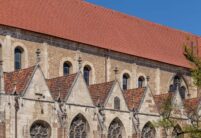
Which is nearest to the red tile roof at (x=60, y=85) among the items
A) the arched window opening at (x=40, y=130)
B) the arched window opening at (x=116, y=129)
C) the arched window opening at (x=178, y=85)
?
the arched window opening at (x=40, y=130)

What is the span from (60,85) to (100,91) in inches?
120

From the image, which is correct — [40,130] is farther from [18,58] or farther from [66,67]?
[66,67]

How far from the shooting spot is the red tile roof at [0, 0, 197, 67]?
117 ft

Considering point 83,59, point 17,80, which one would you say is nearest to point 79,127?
point 17,80

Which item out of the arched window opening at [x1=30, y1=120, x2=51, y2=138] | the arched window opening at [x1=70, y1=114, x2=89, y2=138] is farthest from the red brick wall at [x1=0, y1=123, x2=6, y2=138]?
the arched window opening at [x1=70, y1=114, x2=89, y2=138]

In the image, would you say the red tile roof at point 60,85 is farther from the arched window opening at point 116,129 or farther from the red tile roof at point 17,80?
the arched window opening at point 116,129

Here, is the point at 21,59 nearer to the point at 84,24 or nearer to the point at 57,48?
the point at 57,48

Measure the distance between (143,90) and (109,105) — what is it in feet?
12.2

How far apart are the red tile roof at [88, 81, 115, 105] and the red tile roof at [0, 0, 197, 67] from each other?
3.93m

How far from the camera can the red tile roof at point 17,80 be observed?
2925cm

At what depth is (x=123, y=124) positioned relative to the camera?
3422 centimetres

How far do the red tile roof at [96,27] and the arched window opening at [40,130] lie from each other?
22.0ft

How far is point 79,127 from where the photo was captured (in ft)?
105

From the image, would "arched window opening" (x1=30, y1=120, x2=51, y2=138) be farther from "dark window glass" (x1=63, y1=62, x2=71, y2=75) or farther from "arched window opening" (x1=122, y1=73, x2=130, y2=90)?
"arched window opening" (x1=122, y1=73, x2=130, y2=90)
